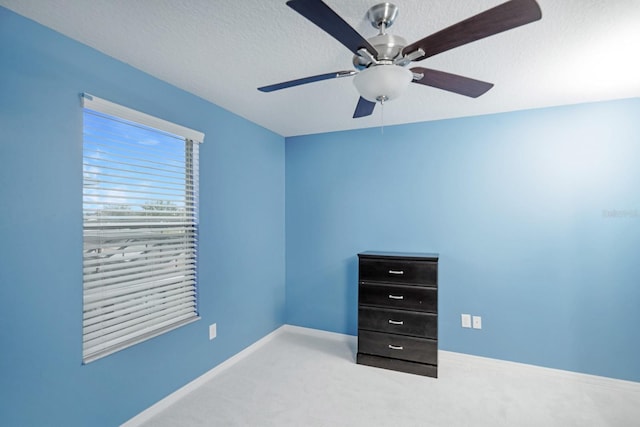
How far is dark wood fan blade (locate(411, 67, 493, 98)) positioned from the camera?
1.42 metres

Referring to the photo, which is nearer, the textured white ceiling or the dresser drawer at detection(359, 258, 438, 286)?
the textured white ceiling

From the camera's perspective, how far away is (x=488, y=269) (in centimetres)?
276

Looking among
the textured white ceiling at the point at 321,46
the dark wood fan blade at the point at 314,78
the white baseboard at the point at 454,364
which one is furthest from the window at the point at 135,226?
the dark wood fan blade at the point at 314,78

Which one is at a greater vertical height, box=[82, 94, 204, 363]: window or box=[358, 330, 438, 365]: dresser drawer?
box=[82, 94, 204, 363]: window

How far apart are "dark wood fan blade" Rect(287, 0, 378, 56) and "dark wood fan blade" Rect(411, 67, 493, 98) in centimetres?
36

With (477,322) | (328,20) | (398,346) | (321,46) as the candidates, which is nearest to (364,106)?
(321,46)

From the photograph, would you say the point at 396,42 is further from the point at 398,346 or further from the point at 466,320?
the point at 466,320

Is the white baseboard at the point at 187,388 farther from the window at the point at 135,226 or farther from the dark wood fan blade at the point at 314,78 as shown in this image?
the dark wood fan blade at the point at 314,78

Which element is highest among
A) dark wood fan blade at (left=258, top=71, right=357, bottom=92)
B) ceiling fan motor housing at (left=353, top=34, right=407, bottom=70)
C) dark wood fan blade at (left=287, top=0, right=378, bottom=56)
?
ceiling fan motor housing at (left=353, top=34, right=407, bottom=70)

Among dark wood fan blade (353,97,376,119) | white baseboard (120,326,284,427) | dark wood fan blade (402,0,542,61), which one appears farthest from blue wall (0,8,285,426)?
dark wood fan blade (402,0,542,61)

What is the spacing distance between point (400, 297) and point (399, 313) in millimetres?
145

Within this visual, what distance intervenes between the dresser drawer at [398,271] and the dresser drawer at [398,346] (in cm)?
50

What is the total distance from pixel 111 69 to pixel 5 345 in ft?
5.15

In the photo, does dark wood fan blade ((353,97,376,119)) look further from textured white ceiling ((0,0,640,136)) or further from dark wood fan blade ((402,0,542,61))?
dark wood fan blade ((402,0,542,61))
